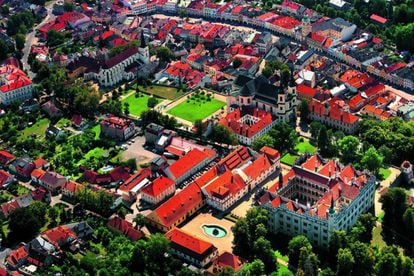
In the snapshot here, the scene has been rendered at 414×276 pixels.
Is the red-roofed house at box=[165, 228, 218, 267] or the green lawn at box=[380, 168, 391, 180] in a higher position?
the red-roofed house at box=[165, 228, 218, 267]

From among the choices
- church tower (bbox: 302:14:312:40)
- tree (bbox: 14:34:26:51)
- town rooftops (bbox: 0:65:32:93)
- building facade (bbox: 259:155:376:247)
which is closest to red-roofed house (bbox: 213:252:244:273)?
building facade (bbox: 259:155:376:247)

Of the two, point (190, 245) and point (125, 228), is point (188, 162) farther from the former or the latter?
point (190, 245)

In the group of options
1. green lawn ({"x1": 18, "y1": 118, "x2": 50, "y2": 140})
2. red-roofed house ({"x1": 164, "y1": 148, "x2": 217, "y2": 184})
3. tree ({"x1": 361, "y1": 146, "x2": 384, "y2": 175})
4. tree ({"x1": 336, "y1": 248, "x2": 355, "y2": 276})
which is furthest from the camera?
green lawn ({"x1": 18, "y1": 118, "x2": 50, "y2": 140})

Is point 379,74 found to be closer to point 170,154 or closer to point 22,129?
point 170,154

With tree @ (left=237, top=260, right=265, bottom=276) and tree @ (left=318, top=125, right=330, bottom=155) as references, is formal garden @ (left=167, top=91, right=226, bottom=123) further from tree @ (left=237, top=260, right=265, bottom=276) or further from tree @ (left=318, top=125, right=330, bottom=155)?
tree @ (left=237, top=260, right=265, bottom=276)

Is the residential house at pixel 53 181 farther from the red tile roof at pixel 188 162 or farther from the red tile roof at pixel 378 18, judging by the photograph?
the red tile roof at pixel 378 18

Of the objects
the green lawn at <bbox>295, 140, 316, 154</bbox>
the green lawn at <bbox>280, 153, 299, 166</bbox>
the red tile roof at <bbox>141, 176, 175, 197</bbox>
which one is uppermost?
Answer: the red tile roof at <bbox>141, 176, 175, 197</bbox>

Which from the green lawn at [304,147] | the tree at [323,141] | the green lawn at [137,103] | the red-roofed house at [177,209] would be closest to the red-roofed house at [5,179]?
the red-roofed house at [177,209]
